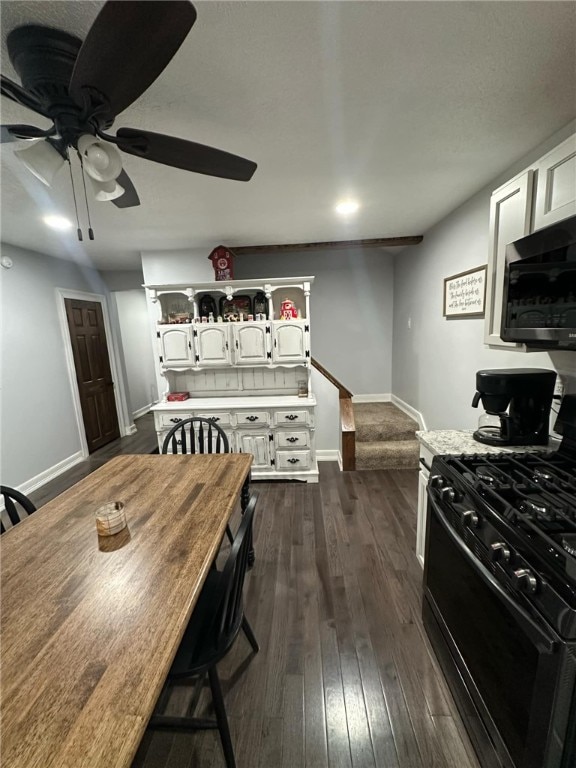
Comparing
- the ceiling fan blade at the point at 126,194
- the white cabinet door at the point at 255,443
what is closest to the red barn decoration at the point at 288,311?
the white cabinet door at the point at 255,443

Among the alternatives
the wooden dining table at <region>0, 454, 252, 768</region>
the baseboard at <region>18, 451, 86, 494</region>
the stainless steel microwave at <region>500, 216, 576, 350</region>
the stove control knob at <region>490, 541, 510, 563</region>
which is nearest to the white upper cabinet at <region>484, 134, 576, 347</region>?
the stainless steel microwave at <region>500, 216, 576, 350</region>

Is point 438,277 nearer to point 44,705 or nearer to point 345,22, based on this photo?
point 345,22

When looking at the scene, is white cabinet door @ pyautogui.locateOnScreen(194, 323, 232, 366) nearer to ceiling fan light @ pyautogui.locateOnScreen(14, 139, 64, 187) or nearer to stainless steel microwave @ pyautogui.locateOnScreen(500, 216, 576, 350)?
ceiling fan light @ pyautogui.locateOnScreen(14, 139, 64, 187)

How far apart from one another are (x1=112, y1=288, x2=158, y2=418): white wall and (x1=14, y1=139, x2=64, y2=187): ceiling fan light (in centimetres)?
442

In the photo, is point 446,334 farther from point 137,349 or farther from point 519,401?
point 137,349

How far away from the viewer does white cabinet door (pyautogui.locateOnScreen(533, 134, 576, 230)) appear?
114 cm

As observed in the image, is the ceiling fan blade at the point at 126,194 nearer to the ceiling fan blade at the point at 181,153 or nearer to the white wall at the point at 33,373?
the ceiling fan blade at the point at 181,153

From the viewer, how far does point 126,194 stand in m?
1.41

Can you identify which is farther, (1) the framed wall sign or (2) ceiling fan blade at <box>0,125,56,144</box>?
(1) the framed wall sign

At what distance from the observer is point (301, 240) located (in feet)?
11.1

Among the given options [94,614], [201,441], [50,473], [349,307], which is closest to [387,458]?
[201,441]

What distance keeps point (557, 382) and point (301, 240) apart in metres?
2.70

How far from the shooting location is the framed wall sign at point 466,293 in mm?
2301

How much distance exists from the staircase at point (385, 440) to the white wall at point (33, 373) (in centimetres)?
354
